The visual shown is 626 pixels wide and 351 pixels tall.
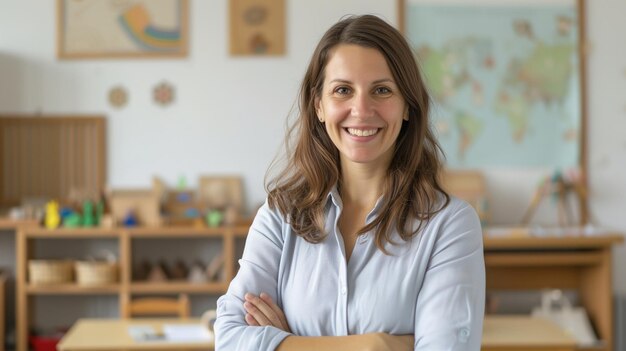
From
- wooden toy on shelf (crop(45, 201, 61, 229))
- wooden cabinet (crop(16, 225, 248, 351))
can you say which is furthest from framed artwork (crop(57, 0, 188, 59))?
wooden cabinet (crop(16, 225, 248, 351))

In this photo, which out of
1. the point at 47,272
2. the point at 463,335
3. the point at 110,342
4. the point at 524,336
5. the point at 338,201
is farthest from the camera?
the point at 47,272

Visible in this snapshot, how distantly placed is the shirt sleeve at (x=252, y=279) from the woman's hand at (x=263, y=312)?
2 cm

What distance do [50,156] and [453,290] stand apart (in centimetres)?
435

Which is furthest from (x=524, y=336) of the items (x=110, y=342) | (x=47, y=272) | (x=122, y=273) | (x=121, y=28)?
(x=121, y=28)

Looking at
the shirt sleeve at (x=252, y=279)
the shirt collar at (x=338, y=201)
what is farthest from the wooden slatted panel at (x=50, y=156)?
the shirt collar at (x=338, y=201)

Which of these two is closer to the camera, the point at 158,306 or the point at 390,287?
the point at 390,287

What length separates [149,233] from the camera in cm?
540

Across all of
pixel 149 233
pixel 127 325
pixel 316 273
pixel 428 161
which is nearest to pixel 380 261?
pixel 316 273

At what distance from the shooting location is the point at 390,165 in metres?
1.93

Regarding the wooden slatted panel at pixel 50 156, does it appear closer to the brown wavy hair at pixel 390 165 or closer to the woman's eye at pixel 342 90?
the brown wavy hair at pixel 390 165

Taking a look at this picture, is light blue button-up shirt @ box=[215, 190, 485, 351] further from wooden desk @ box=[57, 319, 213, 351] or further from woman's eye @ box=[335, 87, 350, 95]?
wooden desk @ box=[57, 319, 213, 351]

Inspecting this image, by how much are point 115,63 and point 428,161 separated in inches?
160

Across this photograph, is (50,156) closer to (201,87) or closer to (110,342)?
(201,87)

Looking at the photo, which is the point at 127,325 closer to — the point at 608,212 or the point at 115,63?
the point at 115,63
